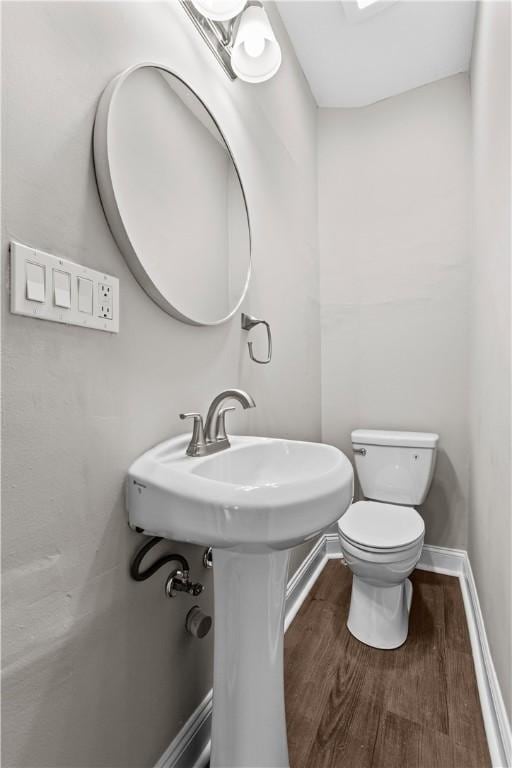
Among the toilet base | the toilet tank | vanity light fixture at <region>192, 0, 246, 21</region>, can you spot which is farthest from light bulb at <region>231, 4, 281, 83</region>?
the toilet base

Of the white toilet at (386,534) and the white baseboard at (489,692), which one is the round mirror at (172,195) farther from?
the white baseboard at (489,692)

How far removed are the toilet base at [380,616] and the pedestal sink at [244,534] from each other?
2.10ft

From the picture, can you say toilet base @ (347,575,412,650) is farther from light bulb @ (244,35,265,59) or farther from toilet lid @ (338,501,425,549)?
light bulb @ (244,35,265,59)

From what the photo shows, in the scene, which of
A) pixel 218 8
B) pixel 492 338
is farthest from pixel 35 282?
pixel 492 338

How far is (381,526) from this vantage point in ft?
4.75

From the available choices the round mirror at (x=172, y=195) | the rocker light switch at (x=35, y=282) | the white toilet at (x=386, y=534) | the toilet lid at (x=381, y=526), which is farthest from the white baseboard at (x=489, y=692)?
the rocker light switch at (x=35, y=282)

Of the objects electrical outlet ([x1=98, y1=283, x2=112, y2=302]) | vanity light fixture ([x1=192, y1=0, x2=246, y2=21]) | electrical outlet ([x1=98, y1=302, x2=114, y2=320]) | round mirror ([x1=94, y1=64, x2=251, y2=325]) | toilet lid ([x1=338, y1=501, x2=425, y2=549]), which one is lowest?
toilet lid ([x1=338, y1=501, x2=425, y2=549])

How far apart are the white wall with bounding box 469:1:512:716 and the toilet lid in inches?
9.9

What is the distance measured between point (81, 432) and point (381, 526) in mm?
1212

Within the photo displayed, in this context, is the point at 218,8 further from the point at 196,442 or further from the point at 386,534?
the point at 386,534

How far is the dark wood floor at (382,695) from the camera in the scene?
3.33 feet

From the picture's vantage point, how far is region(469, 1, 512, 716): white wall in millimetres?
1044

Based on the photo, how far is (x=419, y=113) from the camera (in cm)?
199

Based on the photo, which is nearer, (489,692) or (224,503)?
(224,503)
